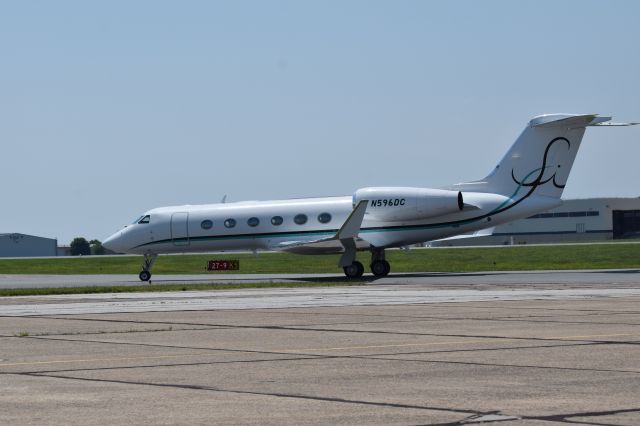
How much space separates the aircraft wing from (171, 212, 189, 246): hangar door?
4233mm

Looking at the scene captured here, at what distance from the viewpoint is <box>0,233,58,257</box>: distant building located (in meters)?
131

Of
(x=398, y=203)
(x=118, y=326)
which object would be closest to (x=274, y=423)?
(x=118, y=326)

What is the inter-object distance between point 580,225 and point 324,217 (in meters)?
81.9

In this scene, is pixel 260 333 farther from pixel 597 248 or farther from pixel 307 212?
pixel 597 248

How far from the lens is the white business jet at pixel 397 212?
45.2 meters

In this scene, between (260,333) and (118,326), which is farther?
(118,326)

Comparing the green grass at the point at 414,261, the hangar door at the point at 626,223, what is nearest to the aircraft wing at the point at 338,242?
the green grass at the point at 414,261

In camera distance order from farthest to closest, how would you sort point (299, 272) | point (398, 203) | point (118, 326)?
point (299, 272) → point (398, 203) → point (118, 326)

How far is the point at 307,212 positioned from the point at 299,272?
1451 cm

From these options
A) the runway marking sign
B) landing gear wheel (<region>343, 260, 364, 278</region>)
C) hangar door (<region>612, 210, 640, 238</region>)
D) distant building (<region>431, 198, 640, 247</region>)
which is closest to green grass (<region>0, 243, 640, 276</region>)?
the runway marking sign

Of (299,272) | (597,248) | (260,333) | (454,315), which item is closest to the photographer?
(260,333)

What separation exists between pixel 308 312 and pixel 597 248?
176 ft

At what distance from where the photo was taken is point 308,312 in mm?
21844

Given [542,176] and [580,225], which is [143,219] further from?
[580,225]
